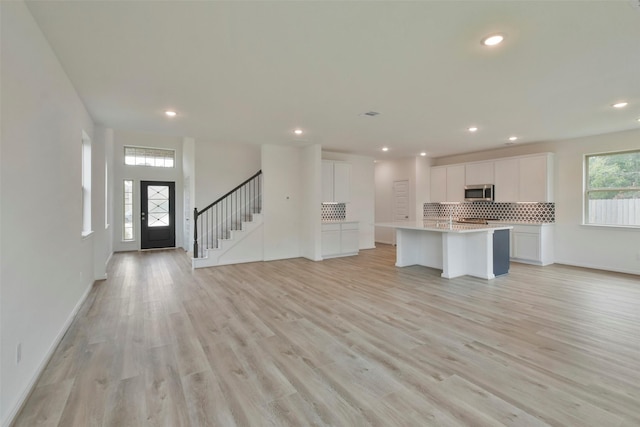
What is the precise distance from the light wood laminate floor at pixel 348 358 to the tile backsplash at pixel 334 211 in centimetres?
374

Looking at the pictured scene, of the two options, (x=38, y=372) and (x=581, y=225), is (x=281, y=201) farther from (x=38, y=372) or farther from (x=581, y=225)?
(x=581, y=225)

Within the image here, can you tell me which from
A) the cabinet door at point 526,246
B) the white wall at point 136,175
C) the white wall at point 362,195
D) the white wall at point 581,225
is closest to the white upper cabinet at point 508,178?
the white wall at point 581,225

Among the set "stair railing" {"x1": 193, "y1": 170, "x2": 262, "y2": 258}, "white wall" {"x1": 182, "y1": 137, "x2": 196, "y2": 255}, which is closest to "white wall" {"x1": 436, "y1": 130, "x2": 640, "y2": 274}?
"stair railing" {"x1": 193, "y1": 170, "x2": 262, "y2": 258}

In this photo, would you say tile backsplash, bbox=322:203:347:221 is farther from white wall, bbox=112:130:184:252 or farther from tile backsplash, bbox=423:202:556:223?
white wall, bbox=112:130:184:252

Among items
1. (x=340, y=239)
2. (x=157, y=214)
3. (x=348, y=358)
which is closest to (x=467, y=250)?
(x=340, y=239)

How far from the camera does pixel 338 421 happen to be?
6.19 feet

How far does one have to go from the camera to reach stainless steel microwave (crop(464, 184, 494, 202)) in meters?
7.53

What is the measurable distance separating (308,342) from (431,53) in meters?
2.97

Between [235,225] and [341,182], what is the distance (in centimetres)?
296

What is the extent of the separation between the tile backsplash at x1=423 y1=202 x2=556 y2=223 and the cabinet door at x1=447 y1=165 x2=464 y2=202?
41cm

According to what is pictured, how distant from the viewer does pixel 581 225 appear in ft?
21.0

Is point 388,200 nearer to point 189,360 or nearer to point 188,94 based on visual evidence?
point 188,94

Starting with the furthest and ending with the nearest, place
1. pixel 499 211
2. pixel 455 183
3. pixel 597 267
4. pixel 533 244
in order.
→ 1. pixel 455 183
2. pixel 499 211
3. pixel 533 244
4. pixel 597 267

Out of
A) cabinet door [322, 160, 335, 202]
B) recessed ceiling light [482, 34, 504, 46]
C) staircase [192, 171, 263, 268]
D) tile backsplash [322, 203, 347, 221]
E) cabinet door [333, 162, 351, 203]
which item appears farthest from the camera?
tile backsplash [322, 203, 347, 221]
